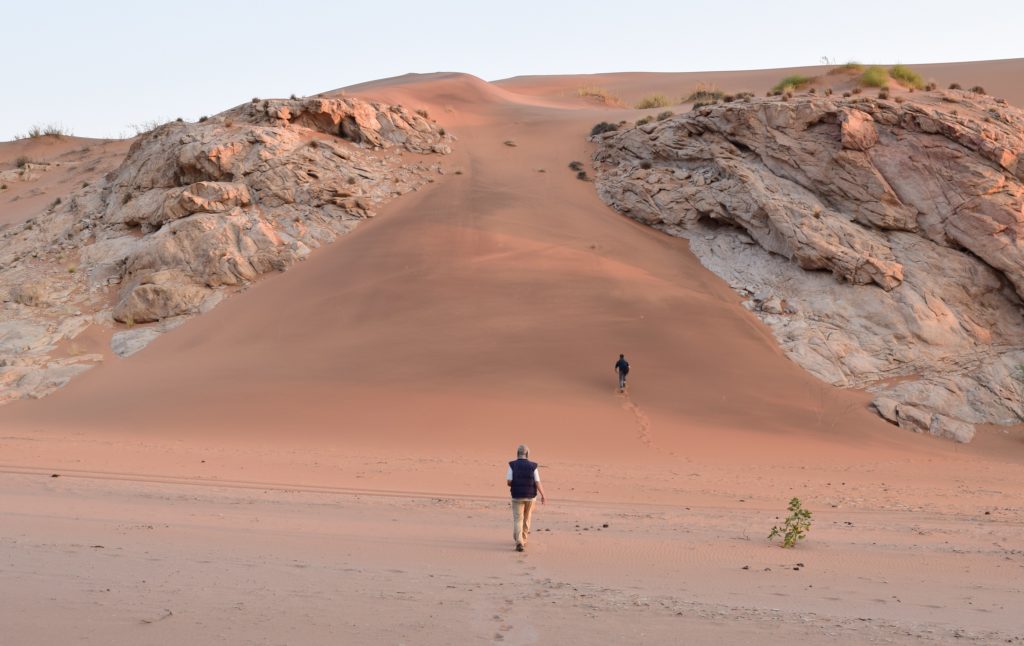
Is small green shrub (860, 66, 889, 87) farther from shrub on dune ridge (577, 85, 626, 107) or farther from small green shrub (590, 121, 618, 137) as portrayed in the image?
shrub on dune ridge (577, 85, 626, 107)

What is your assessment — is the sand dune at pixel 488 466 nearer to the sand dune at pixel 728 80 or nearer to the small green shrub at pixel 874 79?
the small green shrub at pixel 874 79

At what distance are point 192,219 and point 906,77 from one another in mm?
27330

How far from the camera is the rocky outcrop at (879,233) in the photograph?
827 inches

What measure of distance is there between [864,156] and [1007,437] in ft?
29.5

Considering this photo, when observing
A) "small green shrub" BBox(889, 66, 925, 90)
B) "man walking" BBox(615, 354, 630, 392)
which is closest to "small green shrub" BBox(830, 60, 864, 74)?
"small green shrub" BBox(889, 66, 925, 90)

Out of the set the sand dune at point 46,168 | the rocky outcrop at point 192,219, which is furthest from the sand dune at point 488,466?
the sand dune at point 46,168

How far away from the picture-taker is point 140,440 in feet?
58.6

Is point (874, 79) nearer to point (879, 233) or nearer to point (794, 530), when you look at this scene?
point (879, 233)

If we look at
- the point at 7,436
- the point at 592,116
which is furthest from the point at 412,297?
the point at 592,116

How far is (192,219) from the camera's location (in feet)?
88.9

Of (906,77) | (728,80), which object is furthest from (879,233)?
(728,80)

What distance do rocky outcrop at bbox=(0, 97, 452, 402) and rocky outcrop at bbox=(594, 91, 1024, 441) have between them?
31.8ft

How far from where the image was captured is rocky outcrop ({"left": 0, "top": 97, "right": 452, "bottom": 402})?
25062mm

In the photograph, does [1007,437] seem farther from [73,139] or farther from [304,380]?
[73,139]
